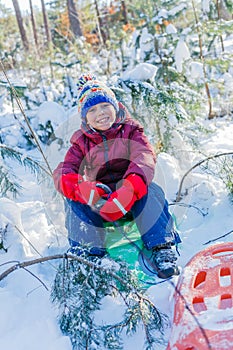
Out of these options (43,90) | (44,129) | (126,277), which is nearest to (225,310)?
(126,277)

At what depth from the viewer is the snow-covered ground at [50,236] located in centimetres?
183

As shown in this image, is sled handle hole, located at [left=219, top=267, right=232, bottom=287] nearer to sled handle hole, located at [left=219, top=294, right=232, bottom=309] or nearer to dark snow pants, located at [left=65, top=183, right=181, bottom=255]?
sled handle hole, located at [left=219, top=294, right=232, bottom=309]

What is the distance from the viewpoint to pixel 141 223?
7.43ft

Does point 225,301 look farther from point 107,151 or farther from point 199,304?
point 107,151

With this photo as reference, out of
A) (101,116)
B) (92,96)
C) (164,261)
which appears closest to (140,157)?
(101,116)

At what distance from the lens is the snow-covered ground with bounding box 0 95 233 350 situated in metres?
1.83

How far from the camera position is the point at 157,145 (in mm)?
3654

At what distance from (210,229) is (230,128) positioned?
2.18 meters

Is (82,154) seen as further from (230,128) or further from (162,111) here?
(230,128)

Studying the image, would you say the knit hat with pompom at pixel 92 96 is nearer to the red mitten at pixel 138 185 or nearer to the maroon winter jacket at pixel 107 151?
the maroon winter jacket at pixel 107 151

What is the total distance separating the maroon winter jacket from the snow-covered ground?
48 centimetres

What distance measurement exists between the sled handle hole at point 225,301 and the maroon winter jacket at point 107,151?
118 cm

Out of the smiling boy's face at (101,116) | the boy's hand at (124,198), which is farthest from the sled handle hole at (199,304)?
the smiling boy's face at (101,116)

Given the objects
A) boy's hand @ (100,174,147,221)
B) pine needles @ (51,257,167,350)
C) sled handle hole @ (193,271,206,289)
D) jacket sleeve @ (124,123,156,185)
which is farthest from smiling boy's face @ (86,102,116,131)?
sled handle hole @ (193,271,206,289)
